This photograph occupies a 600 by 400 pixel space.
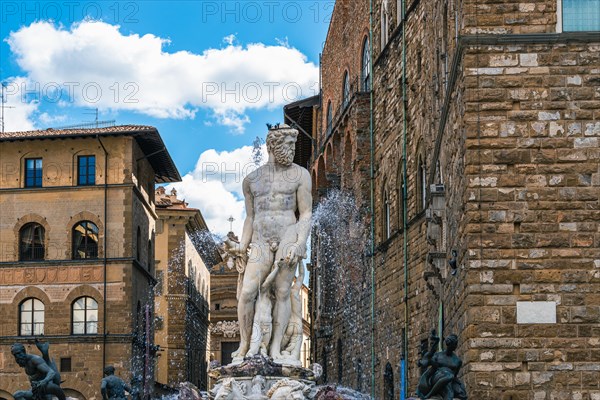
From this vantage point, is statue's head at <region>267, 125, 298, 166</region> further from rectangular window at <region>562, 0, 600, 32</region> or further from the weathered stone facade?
the weathered stone facade

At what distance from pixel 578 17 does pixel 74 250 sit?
3770 cm

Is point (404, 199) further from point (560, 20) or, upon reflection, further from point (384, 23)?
point (560, 20)

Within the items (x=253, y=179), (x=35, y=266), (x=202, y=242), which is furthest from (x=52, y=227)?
(x=253, y=179)

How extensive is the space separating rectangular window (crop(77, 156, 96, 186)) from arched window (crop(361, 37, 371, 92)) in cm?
1457

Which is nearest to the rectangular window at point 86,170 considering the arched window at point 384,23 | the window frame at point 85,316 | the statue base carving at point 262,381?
the window frame at point 85,316

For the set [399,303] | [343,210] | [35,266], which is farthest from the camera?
[35,266]

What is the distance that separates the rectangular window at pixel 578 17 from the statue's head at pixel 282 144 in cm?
401

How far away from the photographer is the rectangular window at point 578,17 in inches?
664

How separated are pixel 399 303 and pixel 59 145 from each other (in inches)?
934

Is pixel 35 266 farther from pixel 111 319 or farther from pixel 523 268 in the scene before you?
pixel 523 268

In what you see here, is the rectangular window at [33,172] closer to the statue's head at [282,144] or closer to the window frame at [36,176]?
the window frame at [36,176]

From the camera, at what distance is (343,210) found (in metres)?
45.3

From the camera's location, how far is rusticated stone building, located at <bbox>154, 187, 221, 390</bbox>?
2670 inches

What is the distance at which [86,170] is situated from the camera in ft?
173
